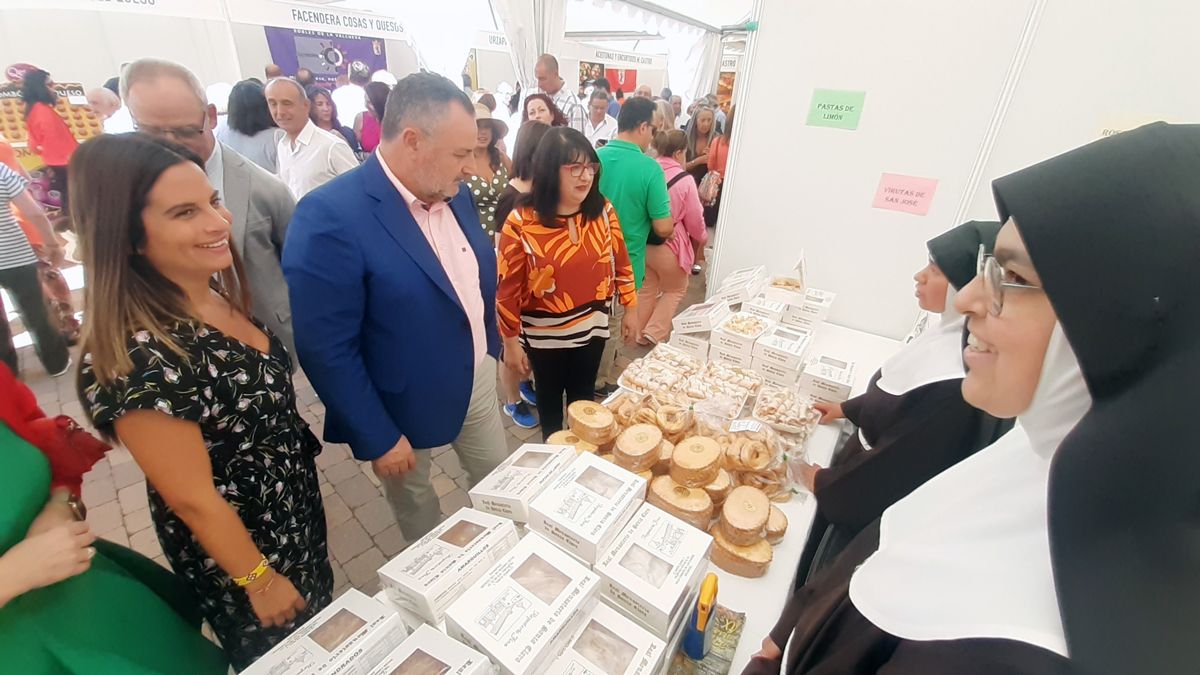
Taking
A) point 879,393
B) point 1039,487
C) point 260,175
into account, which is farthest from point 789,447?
point 260,175

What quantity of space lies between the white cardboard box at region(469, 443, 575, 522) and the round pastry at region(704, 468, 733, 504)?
41cm

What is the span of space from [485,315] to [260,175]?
3.58 feet

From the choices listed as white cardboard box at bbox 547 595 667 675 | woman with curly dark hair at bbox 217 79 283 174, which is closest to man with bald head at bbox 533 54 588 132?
woman with curly dark hair at bbox 217 79 283 174

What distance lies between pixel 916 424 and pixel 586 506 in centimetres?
88

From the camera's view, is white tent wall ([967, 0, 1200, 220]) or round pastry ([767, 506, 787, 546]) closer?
round pastry ([767, 506, 787, 546])

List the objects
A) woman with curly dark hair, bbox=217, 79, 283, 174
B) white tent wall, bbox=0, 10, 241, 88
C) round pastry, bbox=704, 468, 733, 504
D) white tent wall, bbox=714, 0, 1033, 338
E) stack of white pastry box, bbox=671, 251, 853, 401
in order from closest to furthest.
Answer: round pastry, bbox=704, 468, 733, 504 < stack of white pastry box, bbox=671, 251, 853, 401 < white tent wall, bbox=714, 0, 1033, 338 < woman with curly dark hair, bbox=217, 79, 283, 174 < white tent wall, bbox=0, 10, 241, 88

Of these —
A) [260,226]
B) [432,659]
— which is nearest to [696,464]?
[432,659]

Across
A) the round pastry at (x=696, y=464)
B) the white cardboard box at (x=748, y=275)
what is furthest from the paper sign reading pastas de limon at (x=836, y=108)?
the round pastry at (x=696, y=464)

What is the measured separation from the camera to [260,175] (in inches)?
74.4

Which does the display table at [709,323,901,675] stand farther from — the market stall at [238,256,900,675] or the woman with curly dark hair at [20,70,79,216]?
the woman with curly dark hair at [20,70,79,216]

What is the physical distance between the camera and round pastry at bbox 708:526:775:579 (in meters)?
1.23

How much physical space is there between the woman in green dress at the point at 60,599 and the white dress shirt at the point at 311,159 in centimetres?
240

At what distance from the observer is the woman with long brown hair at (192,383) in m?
0.94

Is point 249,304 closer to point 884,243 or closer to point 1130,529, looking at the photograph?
point 1130,529
